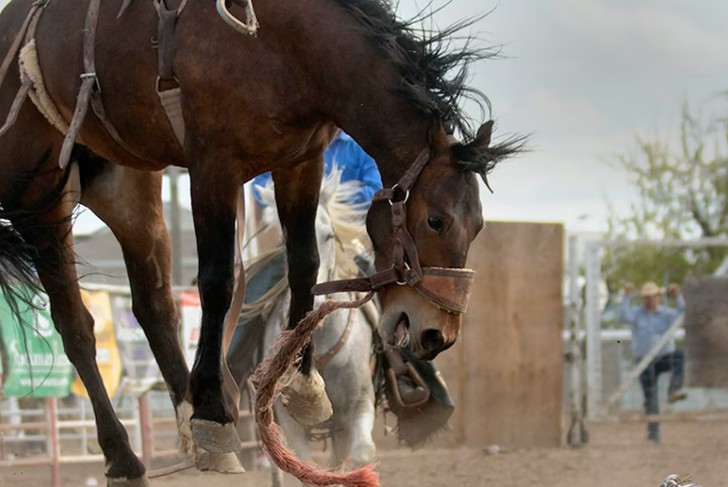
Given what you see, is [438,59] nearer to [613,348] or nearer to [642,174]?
[613,348]

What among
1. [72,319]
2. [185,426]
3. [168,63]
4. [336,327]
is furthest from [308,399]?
[336,327]

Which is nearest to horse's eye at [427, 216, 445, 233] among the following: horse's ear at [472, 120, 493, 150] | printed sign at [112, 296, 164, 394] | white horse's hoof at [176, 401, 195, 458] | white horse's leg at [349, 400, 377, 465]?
horse's ear at [472, 120, 493, 150]

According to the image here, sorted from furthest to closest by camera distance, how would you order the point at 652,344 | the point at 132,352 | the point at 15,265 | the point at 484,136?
the point at 652,344, the point at 132,352, the point at 15,265, the point at 484,136

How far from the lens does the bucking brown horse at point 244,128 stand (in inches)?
156

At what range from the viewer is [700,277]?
1269cm

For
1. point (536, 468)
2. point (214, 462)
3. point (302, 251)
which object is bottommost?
point (536, 468)

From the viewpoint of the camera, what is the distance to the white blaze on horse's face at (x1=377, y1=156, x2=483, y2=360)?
3.91 m

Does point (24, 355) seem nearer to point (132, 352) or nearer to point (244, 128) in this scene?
point (132, 352)

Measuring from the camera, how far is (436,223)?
154 inches

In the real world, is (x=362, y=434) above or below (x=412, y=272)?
below

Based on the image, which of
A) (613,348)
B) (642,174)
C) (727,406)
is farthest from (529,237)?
(642,174)

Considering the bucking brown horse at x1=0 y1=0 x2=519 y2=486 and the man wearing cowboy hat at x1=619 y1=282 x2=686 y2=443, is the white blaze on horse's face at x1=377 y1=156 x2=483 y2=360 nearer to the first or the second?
the bucking brown horse at x1=0 y1=0 x2=519 y2=486

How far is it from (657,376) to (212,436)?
9.21 metres

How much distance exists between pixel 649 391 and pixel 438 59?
9167 mm
